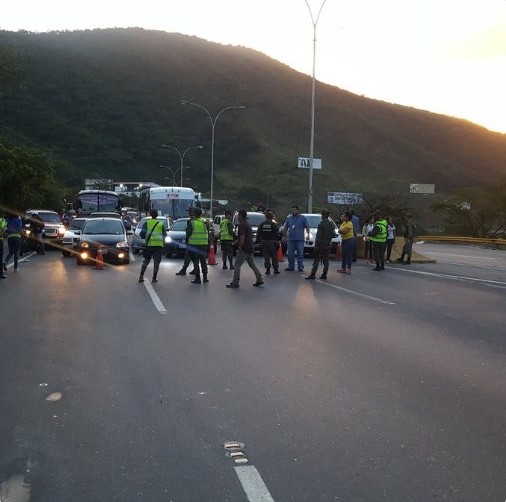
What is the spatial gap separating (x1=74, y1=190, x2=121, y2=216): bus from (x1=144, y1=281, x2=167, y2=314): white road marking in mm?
21682

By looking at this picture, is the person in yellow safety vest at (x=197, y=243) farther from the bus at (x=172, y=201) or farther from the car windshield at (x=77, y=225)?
the bus at (x=172, y=201)

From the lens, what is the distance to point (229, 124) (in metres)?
134

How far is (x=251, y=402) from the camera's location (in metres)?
5.80

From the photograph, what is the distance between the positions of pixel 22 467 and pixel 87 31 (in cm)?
17967

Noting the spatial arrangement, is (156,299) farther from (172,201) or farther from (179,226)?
(172,201)

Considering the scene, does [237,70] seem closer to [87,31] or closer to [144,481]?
[87,31]

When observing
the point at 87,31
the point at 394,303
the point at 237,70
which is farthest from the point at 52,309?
the point at 87,31

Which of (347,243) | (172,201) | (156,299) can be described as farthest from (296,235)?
(172,201)

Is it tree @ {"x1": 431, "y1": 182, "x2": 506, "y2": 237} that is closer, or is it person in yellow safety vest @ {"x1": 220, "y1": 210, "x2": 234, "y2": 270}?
person in yellow safety vest @ {"x1": 220, "y1": 210, "x2": 234, "y2": 270}

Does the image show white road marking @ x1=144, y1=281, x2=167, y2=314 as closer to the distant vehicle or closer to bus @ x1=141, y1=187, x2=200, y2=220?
the distant vehicle

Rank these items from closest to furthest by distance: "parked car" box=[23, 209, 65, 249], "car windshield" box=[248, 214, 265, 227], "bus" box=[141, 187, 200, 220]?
"car windshield" box=[248, 214, 265, 227]
"parked car" box=[23, 209, 65, 249]
"bus" box=[141, 187, 200, 220]

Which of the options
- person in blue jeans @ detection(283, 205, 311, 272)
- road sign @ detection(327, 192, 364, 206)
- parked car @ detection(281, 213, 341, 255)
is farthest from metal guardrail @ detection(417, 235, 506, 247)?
person in blue jeans @ detection(283, 205, 311, 272)

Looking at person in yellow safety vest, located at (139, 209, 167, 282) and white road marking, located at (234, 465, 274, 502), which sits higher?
person in yellow safety vest, located at (139, 209, 167, 282)

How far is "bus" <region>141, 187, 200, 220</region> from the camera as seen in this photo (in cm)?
3412
